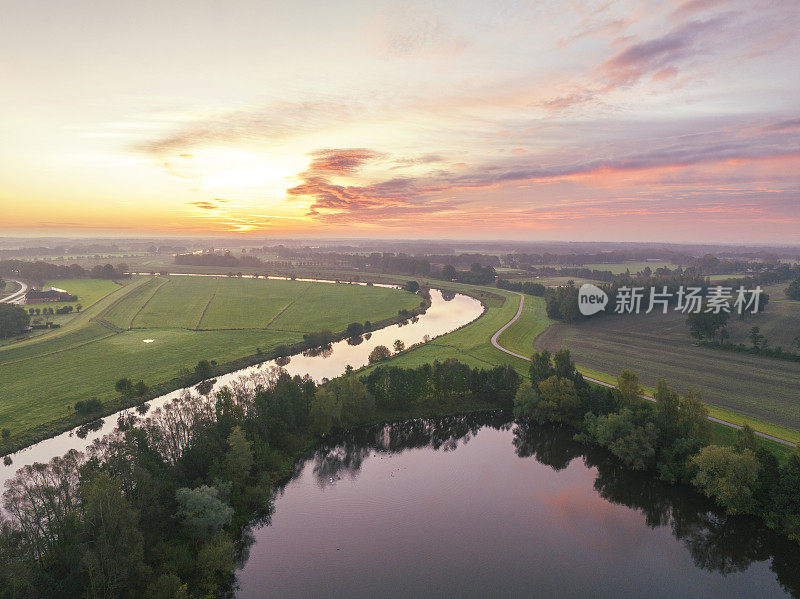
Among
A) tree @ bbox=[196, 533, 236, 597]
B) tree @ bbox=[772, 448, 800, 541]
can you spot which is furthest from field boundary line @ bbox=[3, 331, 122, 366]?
tree @ bbox=[772, 448, 800, 541]

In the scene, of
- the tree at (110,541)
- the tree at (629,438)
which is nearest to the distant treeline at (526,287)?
the tree at (629,438)

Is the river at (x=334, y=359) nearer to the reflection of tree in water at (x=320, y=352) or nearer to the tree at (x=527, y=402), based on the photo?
the reflection of tree in water at (x=320, y=352)

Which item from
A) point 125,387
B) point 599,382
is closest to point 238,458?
point 125,387

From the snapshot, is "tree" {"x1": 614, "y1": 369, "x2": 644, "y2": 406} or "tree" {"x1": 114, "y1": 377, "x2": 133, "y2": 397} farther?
"tree" {"x1": 114, "y1": 377, "x2": 133, "y2": 397}

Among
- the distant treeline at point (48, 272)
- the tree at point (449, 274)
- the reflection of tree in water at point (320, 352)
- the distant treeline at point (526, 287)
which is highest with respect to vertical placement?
the tree at point (449, 274)

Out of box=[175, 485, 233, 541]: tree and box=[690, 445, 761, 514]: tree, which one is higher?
box=[690, 445, 761, 514]: tree

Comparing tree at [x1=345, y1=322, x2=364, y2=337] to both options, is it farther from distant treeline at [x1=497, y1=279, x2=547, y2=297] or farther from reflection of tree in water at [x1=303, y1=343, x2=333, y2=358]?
distant treeline at [x1=497, y1=279, x2=547, y2=297]
